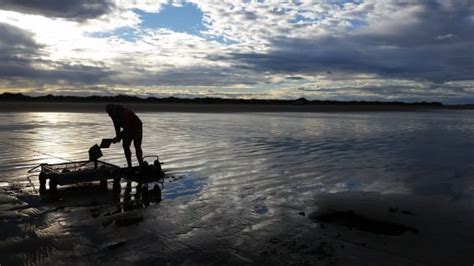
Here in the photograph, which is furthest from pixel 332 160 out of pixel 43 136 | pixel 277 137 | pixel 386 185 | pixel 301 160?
pixel 43 136

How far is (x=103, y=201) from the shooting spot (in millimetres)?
8539

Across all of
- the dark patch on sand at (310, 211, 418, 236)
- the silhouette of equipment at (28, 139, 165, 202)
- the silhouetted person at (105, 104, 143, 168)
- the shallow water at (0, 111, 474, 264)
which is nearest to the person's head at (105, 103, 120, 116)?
the silhouetted person at (105, 104, 143, 168)

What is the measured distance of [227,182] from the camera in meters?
10.5

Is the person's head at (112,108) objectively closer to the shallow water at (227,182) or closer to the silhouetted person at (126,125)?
the silhouetted person at (126,125)

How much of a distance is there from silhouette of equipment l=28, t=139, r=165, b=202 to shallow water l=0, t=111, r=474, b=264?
0.29 meters

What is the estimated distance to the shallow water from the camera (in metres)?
6.30

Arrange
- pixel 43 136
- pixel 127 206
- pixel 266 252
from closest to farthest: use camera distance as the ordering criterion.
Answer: pixel 266 252 → pixel 127 206 → pixel 43 136

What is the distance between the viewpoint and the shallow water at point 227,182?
6.30 metres

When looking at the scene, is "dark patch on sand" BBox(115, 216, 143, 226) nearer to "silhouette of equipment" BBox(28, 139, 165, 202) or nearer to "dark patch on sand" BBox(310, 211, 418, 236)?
"silhouette of equipment" BBox(28, 139, 165, 202)

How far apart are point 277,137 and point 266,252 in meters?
15.9

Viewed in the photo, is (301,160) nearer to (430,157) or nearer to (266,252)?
(430,157)

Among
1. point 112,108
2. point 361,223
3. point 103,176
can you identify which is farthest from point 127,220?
point 112,108

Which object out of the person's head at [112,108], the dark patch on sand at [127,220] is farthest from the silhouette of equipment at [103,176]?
the dark patch on sand at [127,220]

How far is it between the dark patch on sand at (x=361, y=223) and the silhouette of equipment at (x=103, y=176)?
3.32m
